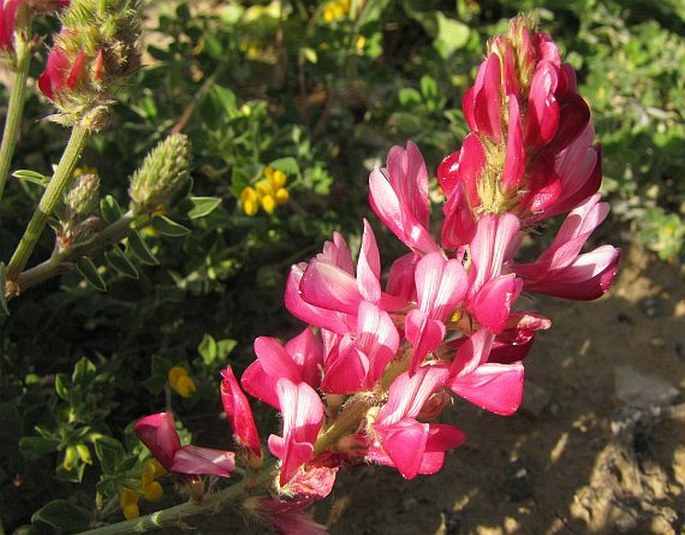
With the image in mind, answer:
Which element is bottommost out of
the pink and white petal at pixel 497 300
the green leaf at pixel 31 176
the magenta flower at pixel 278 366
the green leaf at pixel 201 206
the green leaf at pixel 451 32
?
the green leaf at pixel 451 32

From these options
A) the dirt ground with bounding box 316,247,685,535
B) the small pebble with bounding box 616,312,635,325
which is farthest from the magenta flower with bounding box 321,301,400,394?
the small pebble with bounding box 616,312,635,325

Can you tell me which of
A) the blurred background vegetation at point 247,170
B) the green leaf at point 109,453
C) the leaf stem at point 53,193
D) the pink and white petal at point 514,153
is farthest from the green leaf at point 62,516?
the pink and white petal at point 514,153

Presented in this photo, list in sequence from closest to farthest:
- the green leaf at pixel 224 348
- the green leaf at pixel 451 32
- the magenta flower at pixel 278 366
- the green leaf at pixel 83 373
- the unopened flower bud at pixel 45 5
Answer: the magenta flower at pixel 278 366, the unopened flower bud at pixel 45 5, the green leaf at pixel 83 373, the green leaf at pixel 224 348, the green leaf at pixel 451 32

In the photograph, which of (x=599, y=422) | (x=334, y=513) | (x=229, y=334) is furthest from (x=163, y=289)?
(x=599, y=422)

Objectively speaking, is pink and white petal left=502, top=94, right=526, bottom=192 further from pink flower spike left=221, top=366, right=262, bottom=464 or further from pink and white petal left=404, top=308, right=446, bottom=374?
pink flower spike left=221, top=366, right=262, bottom=464

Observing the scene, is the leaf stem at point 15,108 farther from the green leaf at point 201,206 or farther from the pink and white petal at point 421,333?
the pink and white petal at point 421,333

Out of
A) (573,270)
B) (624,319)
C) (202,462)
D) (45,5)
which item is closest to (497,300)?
(573,270)

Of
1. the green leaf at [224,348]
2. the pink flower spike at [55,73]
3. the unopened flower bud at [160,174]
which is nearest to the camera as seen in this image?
the pink flower spike at [55,73]
